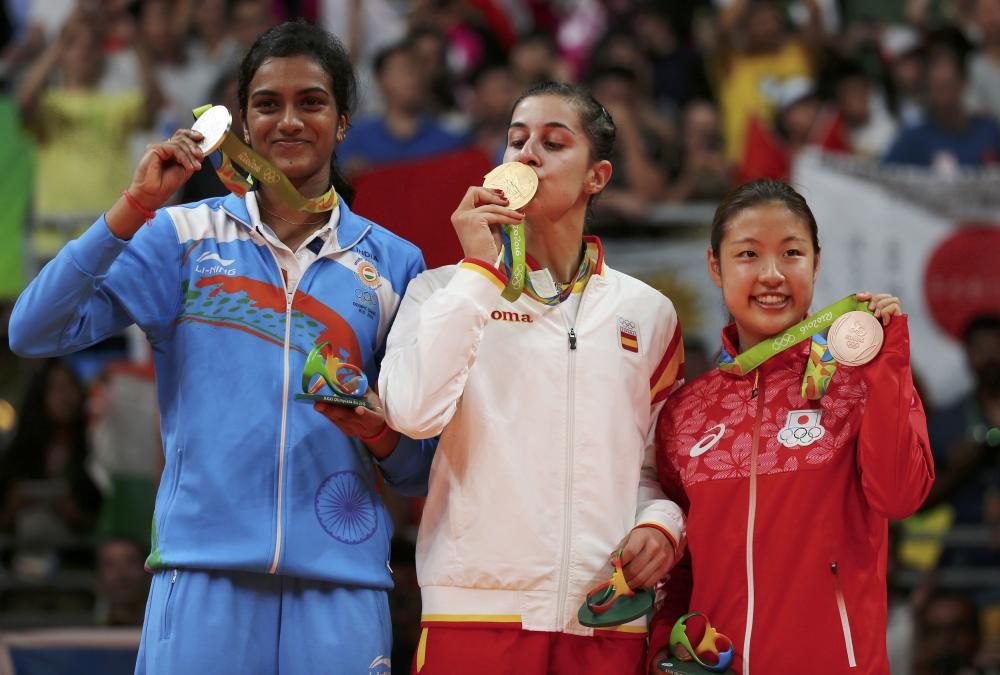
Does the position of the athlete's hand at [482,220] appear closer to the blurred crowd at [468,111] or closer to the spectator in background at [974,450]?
the blurred crowd at [468,111]

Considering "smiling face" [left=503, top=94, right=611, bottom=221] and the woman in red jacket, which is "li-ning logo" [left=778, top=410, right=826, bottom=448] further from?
"smiling face" [left=503, top=94, right=611, bottom=221]

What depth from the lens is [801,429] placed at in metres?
→ 3.04

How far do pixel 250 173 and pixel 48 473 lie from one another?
420 cm

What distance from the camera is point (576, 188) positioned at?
3.30 m

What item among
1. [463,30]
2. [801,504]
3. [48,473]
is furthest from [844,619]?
[463,30]

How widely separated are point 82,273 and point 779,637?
1759 mm

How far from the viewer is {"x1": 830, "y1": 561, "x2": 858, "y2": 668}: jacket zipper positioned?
2863 mm

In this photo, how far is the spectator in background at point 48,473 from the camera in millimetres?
6527

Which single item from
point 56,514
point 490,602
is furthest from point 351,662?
point 56,514

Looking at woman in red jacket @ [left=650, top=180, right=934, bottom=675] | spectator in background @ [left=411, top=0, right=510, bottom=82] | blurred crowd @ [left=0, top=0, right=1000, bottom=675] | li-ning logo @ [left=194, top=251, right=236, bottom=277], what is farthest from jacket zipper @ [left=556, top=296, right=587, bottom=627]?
spectator in background @ [left=411, top=0, right=510, bottom=82]

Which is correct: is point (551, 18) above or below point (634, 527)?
above

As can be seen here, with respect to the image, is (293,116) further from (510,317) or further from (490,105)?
(490,105)

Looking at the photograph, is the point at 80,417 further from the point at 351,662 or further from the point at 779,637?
the point at 779,637

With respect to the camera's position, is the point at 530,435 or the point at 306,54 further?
the point at 306,54
